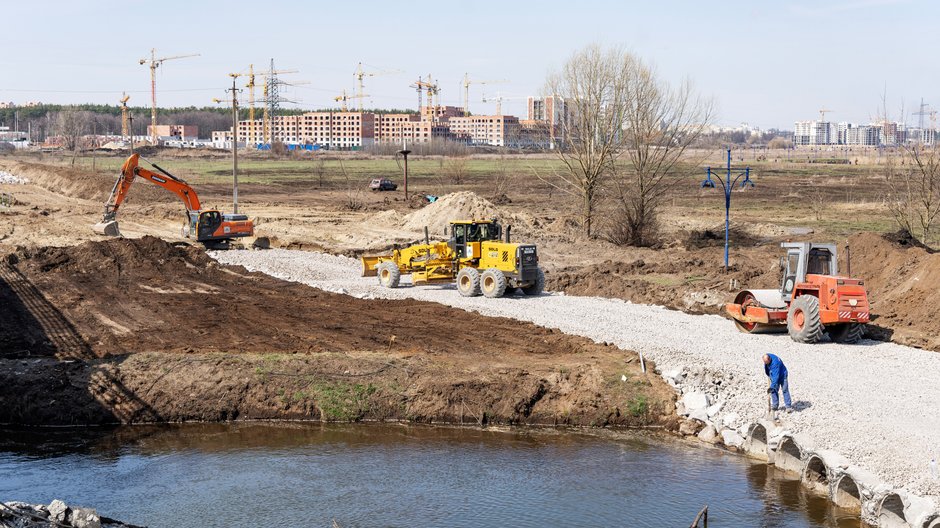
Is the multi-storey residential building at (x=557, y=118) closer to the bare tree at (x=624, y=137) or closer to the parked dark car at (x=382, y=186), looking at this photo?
the bare tree at (x=624, y=137)

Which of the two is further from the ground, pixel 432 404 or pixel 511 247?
pixel 511 247

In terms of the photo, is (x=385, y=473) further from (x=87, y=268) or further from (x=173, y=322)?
(x=87, y=268)

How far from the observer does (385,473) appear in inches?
752

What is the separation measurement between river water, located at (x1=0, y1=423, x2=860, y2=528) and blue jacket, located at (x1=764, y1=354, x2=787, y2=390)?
165 centimetres

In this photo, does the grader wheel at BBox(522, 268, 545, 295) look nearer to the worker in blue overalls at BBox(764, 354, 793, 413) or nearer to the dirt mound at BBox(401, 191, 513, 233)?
the worker in blue overalls at BBox(764, 354, 793, 413)

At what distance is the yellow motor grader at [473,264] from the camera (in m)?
32.6

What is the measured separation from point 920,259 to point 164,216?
42882mm

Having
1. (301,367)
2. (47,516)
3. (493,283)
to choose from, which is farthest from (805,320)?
(47,516)

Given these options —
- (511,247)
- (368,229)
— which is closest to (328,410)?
(511,247)

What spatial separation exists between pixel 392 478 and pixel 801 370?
1002 centimetres

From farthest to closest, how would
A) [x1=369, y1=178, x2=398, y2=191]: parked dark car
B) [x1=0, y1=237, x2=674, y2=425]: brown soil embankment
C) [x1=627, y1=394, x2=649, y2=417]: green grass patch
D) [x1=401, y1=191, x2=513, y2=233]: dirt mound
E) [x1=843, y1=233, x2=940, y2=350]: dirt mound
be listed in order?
[x1=369, y1=178, x2=398, y2=191]: parked dark car, [x1=401, y1=191, x2=513, y2=233]: dirt mound, [x1=843, y1=233, x2=940, y2=350]: dirt mound, [x1=0, y1=237, x2=674, y2=425]: brown soil embankment, [x1=627, y1=394, x2=649, y2=417]: green grass patch

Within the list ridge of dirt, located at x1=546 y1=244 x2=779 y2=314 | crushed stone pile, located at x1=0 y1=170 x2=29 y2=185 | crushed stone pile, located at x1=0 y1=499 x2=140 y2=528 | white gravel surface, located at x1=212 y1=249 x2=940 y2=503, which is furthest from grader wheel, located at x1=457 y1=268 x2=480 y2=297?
crushed stone pile, located at x1=0 y1=170 x2=29 y2=185

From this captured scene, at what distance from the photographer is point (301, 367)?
23422 millimetres

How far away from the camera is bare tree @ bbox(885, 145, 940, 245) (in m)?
39.4
